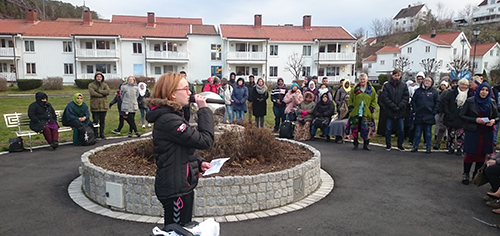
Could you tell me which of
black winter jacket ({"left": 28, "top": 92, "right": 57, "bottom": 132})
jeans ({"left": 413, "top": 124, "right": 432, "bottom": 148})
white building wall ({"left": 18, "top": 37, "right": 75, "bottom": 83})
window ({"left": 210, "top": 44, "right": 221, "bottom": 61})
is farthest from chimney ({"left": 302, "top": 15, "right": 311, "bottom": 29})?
black winter jacket ({"left": 28, "top": 92, "right": 57, "bottom": 132})

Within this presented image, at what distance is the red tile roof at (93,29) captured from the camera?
37750 mm

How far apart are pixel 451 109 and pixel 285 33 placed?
3628cm

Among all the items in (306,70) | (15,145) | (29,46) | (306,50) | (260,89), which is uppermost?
(306,50)

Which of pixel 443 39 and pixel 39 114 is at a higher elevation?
pixel 443 39

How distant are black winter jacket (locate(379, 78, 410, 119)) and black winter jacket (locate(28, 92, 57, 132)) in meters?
8.99

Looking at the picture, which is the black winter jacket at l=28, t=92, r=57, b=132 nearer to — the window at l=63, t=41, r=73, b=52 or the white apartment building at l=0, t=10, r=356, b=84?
the white apartment building at l=0, t=10, r=356, b=84

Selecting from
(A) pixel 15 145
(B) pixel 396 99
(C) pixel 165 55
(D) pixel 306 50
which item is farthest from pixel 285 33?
(A) pixel 15 145

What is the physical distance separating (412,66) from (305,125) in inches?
2070

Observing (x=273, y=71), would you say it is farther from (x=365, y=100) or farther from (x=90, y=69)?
(x=365, y=100)

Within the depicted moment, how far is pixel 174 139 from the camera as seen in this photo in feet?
9.13

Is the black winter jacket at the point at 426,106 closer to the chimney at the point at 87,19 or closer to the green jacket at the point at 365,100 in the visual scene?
the green jacket at the point at 365,100

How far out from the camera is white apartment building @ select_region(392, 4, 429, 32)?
304 feet

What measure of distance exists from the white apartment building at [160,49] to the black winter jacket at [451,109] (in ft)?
109

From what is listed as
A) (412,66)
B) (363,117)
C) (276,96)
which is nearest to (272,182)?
(363,117)
